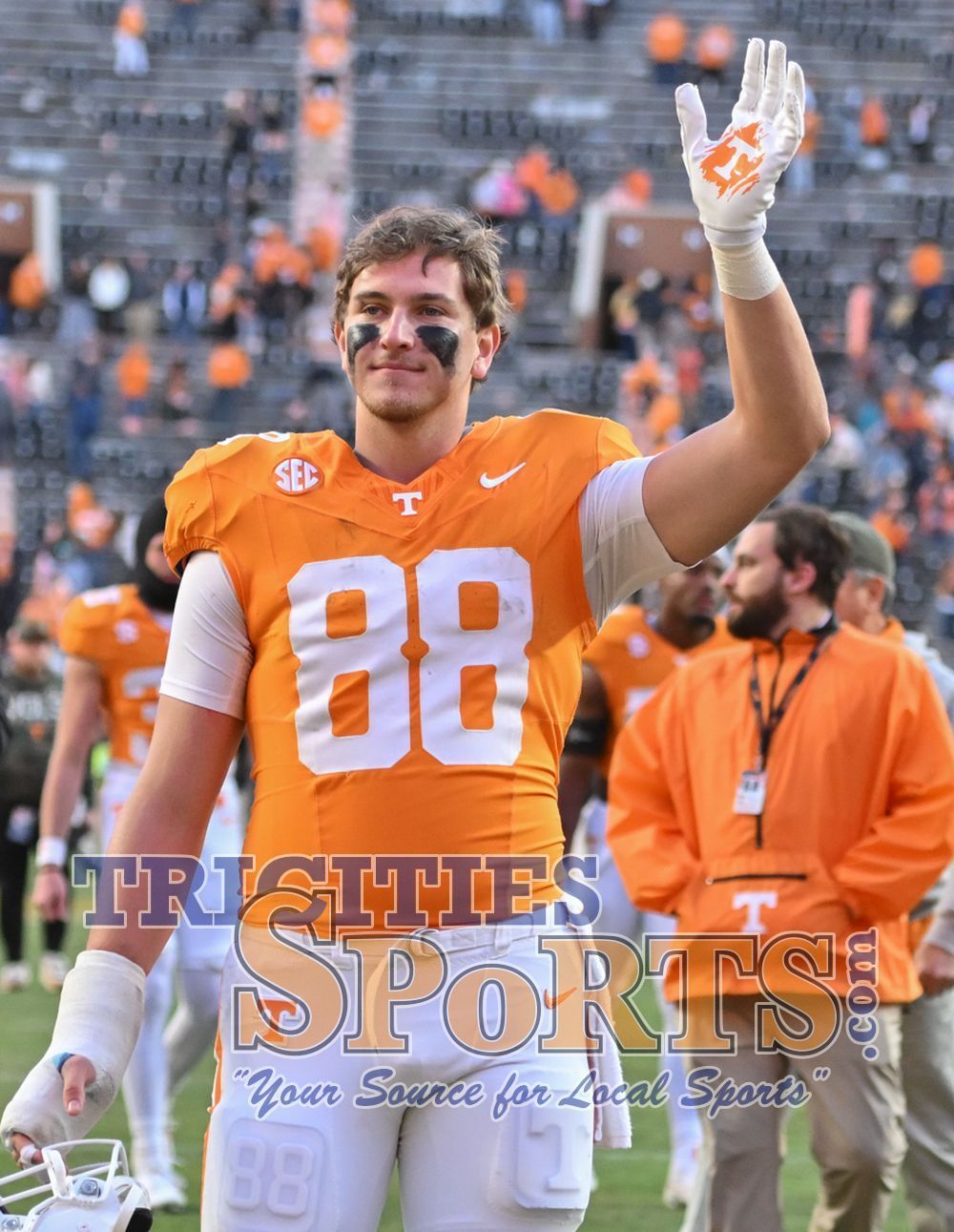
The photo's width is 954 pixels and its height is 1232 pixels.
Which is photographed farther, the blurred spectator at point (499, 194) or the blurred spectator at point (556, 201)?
the blurred spectator at point (556, 201)

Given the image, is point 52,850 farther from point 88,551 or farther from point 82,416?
point 82,416

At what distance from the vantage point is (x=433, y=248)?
313cm

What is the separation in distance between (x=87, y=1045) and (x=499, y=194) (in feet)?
72.7

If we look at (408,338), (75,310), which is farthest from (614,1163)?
(75,310)

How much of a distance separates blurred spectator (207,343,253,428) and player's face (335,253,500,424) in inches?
749

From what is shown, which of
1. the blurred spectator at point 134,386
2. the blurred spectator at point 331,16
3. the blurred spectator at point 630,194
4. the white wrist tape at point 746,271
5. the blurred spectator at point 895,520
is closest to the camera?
the white wrist tape at point 746,271

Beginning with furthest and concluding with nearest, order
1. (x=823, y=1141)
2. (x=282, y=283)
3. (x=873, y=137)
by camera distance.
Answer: (x=873, y=137)
(x=282, y=283)
(x=823, y=1141)

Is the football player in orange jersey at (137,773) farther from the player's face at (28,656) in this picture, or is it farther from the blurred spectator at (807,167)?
the blurred spectator at (807,167)

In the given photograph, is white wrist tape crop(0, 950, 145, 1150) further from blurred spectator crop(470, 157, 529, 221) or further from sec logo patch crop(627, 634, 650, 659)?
blurred spectator crop(470, 157, 529, 221)

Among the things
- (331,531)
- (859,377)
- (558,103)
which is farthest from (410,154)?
(331,531)

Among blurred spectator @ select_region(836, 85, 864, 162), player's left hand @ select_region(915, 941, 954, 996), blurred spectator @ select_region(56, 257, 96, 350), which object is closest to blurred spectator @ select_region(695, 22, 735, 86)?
blurred spectator @ select_region(836, 85, 864, 162)

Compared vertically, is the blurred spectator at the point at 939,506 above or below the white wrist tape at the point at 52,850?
above

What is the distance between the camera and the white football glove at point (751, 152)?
8.97 feet

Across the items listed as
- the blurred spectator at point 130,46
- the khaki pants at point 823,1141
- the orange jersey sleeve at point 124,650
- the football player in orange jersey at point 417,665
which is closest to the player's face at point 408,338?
the football player in orange jersey at point 417,665
